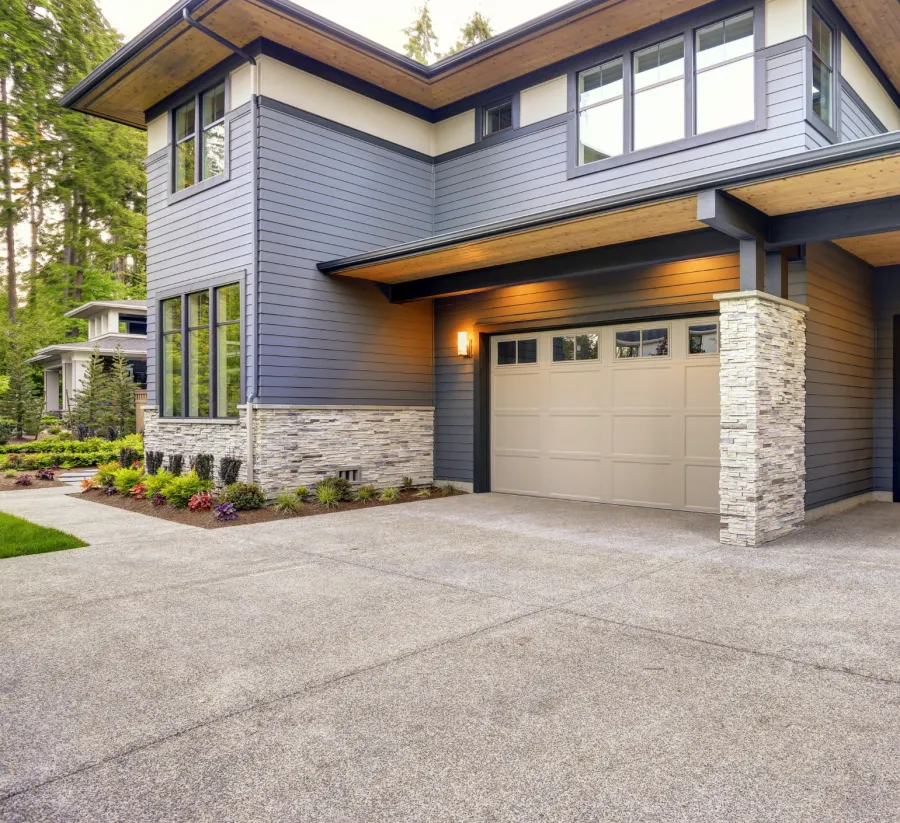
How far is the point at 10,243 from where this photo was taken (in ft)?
78.8

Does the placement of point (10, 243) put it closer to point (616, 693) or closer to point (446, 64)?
point (446, 64)

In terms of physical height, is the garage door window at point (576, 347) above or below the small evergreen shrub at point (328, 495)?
above

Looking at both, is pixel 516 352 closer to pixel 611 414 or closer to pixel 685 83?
pixel 611 414

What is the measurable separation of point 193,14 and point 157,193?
10.6ft

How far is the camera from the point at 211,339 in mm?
9336

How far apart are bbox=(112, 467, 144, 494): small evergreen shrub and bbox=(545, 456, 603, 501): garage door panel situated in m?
5.62

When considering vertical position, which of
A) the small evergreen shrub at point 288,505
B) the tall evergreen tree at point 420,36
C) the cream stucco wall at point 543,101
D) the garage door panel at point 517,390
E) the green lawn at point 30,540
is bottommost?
the green lawn at point 30,540

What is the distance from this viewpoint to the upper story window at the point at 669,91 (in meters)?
7.59

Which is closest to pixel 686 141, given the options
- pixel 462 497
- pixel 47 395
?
pixel 462 497

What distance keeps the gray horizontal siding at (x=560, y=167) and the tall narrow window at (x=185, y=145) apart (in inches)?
141

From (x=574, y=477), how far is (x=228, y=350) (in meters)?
4.84

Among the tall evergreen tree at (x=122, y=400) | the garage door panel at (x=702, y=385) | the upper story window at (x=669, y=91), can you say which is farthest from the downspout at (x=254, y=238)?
the tall evergreen tree at (x=122, y=400)

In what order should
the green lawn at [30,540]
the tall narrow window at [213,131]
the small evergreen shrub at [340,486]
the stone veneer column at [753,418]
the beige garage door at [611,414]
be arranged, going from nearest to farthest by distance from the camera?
the green lawn at [30,540] < the stone veneer column at [753,418] < the beige garage door at [611,414] < the small evergreen shrub at [340,486] < the tall narrow window at [213,131]

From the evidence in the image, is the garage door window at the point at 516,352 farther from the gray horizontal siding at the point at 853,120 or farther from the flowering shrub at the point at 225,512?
the gray horizontal siding at the point at 853,120
